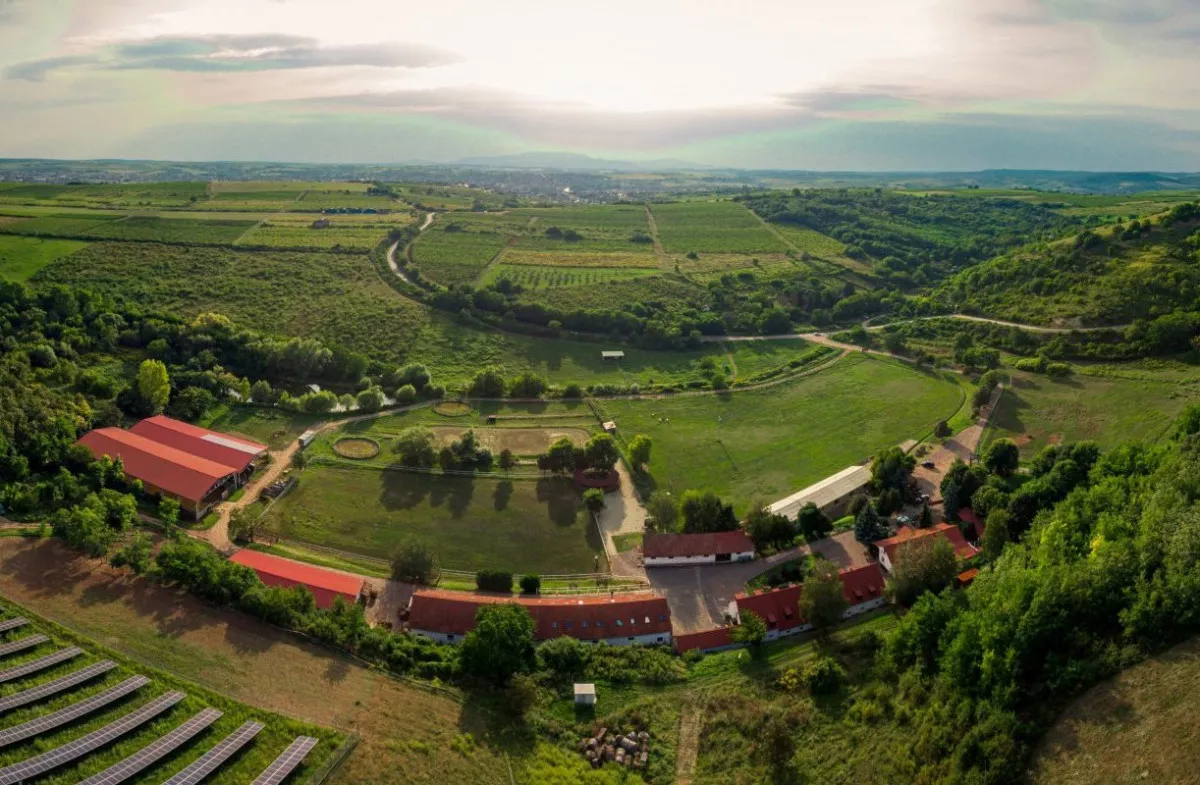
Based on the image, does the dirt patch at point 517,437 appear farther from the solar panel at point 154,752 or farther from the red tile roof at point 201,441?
the solar panel at point 154,752

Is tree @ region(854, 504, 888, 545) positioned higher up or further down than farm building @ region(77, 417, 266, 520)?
further down

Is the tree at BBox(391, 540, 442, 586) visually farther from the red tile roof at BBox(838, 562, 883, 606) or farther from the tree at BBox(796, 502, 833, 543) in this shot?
the tree at BBox(796, 502, 833, 543)

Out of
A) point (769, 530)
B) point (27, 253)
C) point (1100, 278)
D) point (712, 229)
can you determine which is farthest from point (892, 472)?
point (27, 253)

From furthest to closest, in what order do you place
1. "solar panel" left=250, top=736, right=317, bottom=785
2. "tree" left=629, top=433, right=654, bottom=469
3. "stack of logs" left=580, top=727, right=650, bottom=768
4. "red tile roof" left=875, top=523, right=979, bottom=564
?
"tree" left=629, top=433, right=654, bottom=469 < "red tile roof" left=875, top=523, right=979, bottom=564 < "stack of logs" left=580, top=727, right=650, bottom=768 < "solar panel" left=250, top=736, right=317, bottom=785

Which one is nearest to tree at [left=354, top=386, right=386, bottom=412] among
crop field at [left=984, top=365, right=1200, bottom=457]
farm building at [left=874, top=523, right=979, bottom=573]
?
farm building at [left=874, top=523, right=979, bottom=573]

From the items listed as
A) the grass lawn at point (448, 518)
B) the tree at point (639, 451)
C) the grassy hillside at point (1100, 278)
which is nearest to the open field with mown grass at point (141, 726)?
the grass lawn at point (448, 518)
